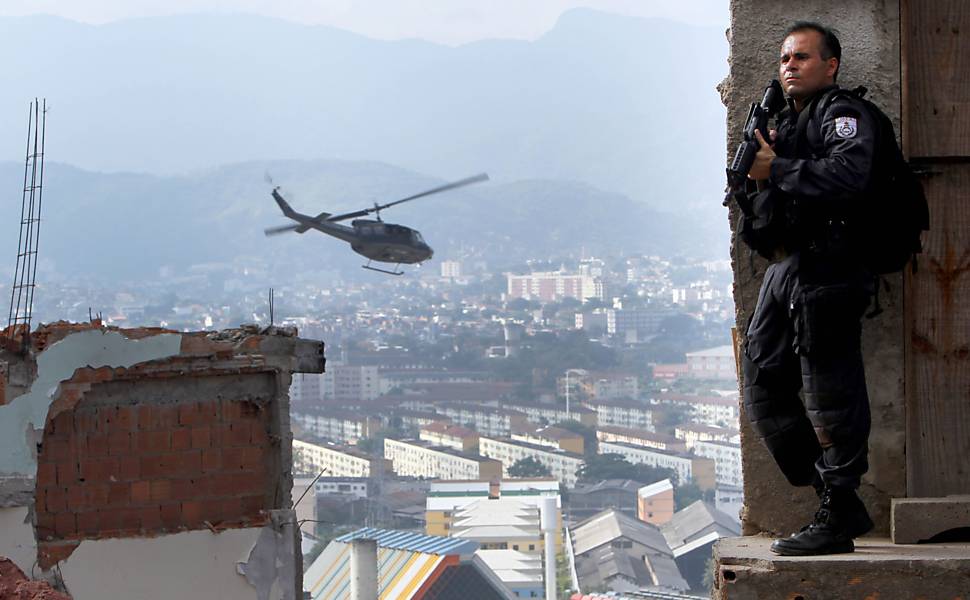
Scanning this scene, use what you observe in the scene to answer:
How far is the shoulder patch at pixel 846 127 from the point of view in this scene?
3324 millimetres

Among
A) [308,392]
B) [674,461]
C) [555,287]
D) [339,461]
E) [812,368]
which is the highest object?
[555,287]

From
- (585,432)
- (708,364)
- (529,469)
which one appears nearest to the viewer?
(529,469)

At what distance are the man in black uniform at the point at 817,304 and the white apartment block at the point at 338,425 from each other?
196ft

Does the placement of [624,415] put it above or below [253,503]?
below

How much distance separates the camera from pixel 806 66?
3.49 meters

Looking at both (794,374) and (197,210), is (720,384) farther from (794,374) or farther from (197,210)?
(794,374)

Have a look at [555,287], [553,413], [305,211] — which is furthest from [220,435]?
[305,211]

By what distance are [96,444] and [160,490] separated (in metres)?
0.33

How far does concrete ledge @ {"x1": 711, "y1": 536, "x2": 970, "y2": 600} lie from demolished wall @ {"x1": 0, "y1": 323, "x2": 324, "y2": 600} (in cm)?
288

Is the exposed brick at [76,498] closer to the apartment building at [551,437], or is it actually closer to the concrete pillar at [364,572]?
the concrete pillar at [364,572]

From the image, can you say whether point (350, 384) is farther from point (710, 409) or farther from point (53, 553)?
point (53, 553)

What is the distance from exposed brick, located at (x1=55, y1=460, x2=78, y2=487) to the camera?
18.8 ft

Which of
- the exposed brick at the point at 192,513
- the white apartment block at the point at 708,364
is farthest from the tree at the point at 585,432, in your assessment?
the exposed brick at the point at 192,513

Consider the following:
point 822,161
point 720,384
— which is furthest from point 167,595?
point 720,384
